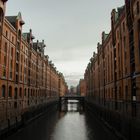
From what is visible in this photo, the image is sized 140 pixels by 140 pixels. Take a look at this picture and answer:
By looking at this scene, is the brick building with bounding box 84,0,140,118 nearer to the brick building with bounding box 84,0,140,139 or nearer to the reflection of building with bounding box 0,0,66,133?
the brick building with bounding box 84,0,140,139

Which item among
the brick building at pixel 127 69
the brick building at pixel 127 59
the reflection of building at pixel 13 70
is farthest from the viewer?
the reflection of building at pixel 13 70

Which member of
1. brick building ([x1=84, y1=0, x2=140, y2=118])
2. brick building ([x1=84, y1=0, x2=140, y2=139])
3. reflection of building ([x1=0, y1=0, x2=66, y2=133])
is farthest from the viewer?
reflection of building ([x1=0, y1=0, x2=66, y2=133])

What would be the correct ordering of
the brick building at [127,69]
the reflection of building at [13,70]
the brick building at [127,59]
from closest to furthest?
the brick building at [127,69]
the brick building at [127,59]
the reflection of building at [13,70]

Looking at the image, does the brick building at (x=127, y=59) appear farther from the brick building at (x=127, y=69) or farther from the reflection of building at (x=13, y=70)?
the reflection of building at (x=13, y=70)

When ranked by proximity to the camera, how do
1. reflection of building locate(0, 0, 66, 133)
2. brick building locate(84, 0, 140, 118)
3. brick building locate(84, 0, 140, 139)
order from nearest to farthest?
brick building locate(84, 0, 140, 139) → brick building locate(84, 0, 140, 118) → reflection of building locate(0, 0, 66, 133)

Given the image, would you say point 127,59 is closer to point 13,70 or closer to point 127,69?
point 127,69

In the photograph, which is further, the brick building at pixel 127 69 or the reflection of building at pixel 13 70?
the reflection of building at pixel 13 70

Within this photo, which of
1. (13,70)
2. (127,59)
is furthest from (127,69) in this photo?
(13,70)

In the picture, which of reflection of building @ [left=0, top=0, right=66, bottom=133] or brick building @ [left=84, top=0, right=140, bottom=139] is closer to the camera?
brick building @ [left=84, top=0, right=140, bottom=139]

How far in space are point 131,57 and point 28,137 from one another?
16.9 m

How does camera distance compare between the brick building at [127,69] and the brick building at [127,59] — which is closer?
the brick building at [127,69]

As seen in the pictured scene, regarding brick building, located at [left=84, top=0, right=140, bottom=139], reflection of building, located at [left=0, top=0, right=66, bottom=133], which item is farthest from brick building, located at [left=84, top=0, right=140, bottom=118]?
reflection of building, located at [left=0, top=0, right=66, bottom=133]

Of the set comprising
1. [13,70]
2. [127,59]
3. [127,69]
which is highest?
[127,59]

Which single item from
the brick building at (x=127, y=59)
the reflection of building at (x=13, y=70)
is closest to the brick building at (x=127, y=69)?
the brick building at (x=127, y=59)
